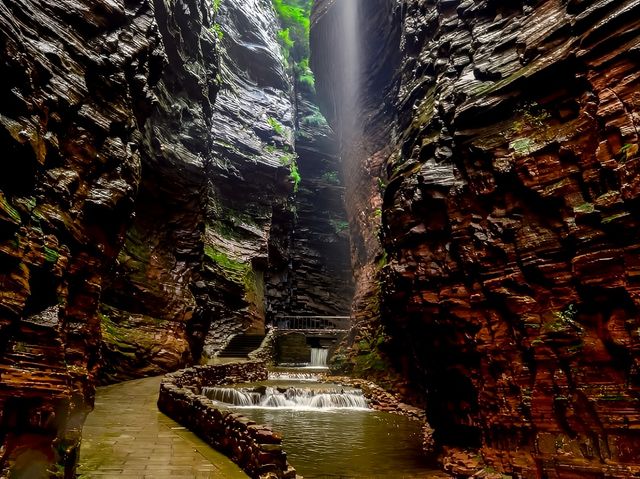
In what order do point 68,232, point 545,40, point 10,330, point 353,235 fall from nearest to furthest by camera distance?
point 10,330 < point 68,232 < point 545,40 < point 353,235

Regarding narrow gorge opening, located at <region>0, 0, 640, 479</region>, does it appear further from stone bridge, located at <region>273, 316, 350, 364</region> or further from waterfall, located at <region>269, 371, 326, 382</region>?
stone bridge, located at <region>273, 316, 350, 364</region>

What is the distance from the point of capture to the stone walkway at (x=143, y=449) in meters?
6.09

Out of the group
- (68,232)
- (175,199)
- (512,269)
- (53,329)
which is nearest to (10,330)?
(53,329)

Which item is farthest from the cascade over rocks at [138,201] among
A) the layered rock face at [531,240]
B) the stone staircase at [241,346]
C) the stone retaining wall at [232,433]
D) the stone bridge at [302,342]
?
the layered rock face at [531,240]

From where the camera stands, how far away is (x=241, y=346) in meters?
27.4

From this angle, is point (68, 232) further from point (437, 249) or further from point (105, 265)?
point (437, 249)

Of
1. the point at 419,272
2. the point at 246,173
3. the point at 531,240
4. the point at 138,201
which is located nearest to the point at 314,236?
the point at 246,173

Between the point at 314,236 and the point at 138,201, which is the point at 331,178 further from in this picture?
the point at 138,201

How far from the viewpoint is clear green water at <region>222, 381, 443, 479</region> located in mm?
8844

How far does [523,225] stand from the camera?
8.72m

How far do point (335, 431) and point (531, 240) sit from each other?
315 inches

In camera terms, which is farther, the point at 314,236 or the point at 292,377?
the point at 314,236

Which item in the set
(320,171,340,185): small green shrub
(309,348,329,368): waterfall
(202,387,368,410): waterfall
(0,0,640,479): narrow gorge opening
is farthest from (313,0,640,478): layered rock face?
(320,171,340,185): small green shrub

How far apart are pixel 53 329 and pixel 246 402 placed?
456 inches
